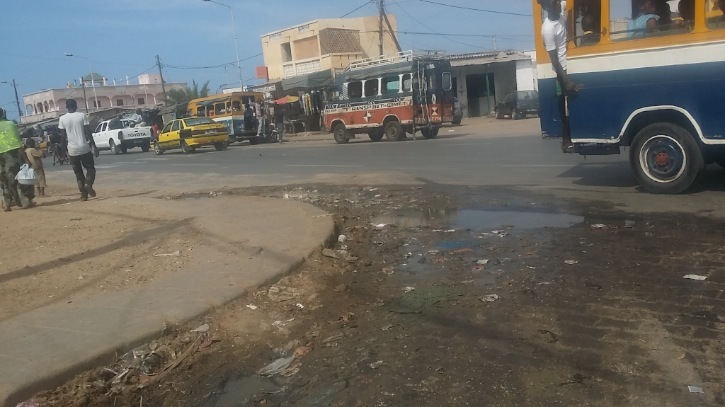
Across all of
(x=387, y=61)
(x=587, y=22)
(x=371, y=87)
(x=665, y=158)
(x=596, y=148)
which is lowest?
(x=665, y=158)

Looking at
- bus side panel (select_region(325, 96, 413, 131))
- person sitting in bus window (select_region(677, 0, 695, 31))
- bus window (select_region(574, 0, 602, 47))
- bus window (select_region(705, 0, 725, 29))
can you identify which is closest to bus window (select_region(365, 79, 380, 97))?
bus side panel (select_region(325, 96, 413, 131))

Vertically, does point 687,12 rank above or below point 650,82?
above

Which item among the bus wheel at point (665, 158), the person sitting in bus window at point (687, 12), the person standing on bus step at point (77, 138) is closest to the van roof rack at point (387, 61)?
the person standing on bus step at point (77, 138)

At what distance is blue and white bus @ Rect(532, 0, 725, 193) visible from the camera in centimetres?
752

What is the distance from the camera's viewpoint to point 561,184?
9.86 metres

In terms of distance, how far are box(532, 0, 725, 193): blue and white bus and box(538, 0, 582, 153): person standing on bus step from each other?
0.09m

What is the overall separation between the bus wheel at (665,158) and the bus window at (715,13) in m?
1.30

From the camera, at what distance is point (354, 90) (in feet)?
83.7

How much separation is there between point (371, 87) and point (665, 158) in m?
17.6

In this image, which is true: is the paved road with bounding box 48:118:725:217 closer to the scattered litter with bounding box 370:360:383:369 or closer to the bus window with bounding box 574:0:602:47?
the bus window with bounding box 574:0:602:47

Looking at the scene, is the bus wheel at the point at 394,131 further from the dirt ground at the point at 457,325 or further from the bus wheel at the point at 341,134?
the dirt ground at the point at 457,325

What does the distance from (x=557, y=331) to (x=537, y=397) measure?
946 mm

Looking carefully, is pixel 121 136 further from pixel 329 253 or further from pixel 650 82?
pixel 650 82

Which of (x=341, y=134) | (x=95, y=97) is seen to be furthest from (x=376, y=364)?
(x=95, y=97)
